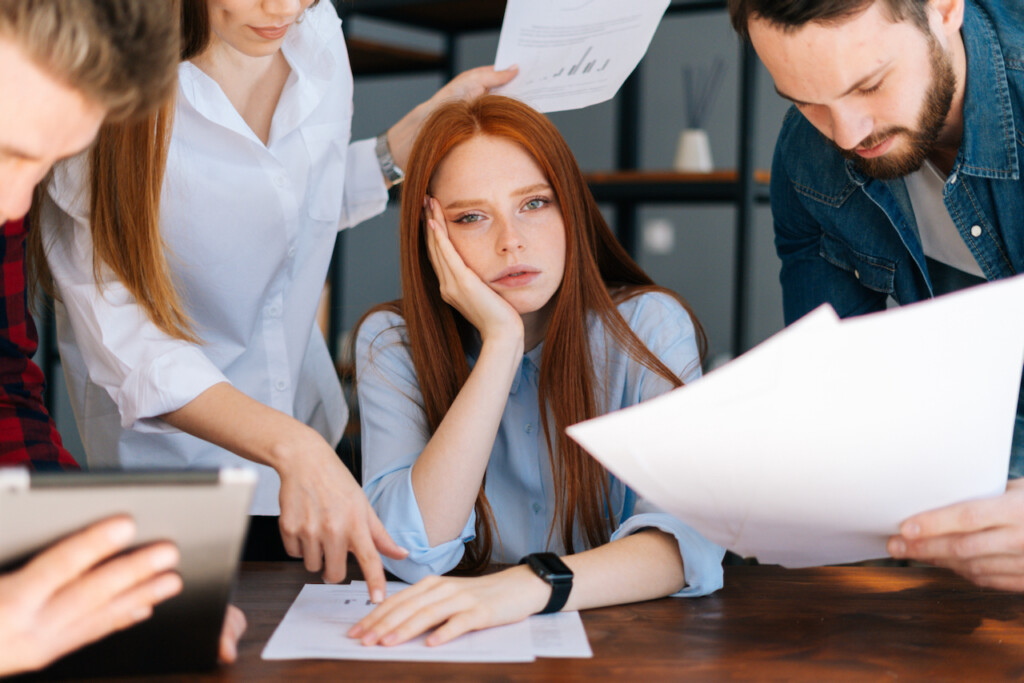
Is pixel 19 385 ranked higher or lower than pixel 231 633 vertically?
higher

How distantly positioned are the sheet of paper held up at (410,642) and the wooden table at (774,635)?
1 centimetres

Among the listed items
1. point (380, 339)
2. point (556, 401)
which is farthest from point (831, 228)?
point (380, 339)

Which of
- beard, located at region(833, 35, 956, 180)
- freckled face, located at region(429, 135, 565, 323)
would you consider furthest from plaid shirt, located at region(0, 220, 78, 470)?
beard, located at region(833, 35, 956, 180)

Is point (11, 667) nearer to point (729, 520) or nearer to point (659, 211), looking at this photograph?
point (729, 520)

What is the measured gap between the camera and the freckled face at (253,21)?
1.21m

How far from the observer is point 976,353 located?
0.76 meters

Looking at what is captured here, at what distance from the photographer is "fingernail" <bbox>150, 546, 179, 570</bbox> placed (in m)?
0.67

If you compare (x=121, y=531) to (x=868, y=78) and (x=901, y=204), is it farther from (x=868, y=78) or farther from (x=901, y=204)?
(x=901, y=204)

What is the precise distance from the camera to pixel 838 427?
0.73 meters

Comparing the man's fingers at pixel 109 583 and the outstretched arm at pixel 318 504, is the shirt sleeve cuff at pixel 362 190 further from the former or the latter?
the man's fingers at pixel 109 583

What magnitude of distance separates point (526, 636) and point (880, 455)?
13.9 inches

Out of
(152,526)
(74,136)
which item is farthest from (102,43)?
(152,526)

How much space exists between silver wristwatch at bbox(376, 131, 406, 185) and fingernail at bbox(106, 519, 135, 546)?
41.9 inches

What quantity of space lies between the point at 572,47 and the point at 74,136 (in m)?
0.81
